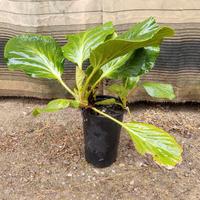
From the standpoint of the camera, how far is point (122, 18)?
4.68 ft

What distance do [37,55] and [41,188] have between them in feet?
1.51

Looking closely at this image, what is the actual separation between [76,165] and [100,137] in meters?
0.17

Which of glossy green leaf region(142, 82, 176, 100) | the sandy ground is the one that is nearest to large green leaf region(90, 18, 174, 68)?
glossy green leaf region(142, 82, 176, 100)

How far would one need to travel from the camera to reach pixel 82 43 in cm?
114

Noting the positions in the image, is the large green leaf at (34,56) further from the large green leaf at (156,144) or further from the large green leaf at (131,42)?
the large green leaf at (156,144)

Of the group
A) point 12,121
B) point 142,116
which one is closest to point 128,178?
point 142,116

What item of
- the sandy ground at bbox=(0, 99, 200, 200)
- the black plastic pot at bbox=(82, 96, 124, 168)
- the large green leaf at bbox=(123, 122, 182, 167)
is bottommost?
the sandy ground at bbox=(0, 99, 200, 200)

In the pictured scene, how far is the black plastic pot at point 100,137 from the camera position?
114 centimetres

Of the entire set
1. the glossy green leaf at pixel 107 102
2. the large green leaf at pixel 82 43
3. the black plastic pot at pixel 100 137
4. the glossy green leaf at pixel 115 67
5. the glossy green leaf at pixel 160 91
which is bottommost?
the black plastic pot at pixel 100 137

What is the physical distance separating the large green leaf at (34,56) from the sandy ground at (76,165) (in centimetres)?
36

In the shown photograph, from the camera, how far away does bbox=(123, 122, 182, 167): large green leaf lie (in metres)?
0.95

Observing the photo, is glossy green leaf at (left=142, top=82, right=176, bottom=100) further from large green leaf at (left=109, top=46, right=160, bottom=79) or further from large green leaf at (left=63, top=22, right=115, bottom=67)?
large green leaf at (left=63, top=22, right=115, bottom=67)

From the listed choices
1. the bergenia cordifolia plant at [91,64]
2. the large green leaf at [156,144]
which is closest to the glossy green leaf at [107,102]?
the bergenia cordifolia plant at [91,64]

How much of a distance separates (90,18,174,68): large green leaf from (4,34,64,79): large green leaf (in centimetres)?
17
